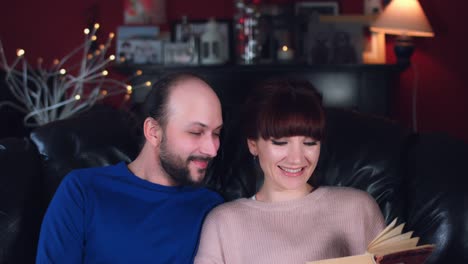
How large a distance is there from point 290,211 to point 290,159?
16 centimetres

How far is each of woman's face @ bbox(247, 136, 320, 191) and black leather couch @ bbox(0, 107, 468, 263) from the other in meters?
0.21

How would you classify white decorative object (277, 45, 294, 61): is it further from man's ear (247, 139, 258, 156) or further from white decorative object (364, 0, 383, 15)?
man's ear (247, 139, 258, 156)

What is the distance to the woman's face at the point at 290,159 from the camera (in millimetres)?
1778

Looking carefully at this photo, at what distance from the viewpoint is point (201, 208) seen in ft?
6.30

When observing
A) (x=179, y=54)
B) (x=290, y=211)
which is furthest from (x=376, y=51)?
(x=290, y=211)

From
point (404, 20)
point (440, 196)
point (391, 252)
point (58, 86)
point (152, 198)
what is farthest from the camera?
point (58, 86)

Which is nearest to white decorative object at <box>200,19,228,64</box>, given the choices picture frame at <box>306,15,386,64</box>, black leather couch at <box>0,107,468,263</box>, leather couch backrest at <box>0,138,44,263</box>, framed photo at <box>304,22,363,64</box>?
framed photo at <box>304,22,363,64</box>

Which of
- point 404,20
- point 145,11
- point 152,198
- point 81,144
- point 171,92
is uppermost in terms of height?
point 145,11

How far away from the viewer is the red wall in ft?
14.3

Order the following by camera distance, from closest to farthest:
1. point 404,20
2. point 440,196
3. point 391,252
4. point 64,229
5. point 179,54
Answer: point 391,252
point 64,229
point 440,196
point 404,20
point 179,54

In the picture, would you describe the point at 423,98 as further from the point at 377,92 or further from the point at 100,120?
the point at 100,120

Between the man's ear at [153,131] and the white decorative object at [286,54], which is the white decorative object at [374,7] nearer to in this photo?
the white decorative object at [286,54]

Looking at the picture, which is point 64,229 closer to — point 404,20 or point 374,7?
point 404,20

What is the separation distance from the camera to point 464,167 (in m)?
2.00
